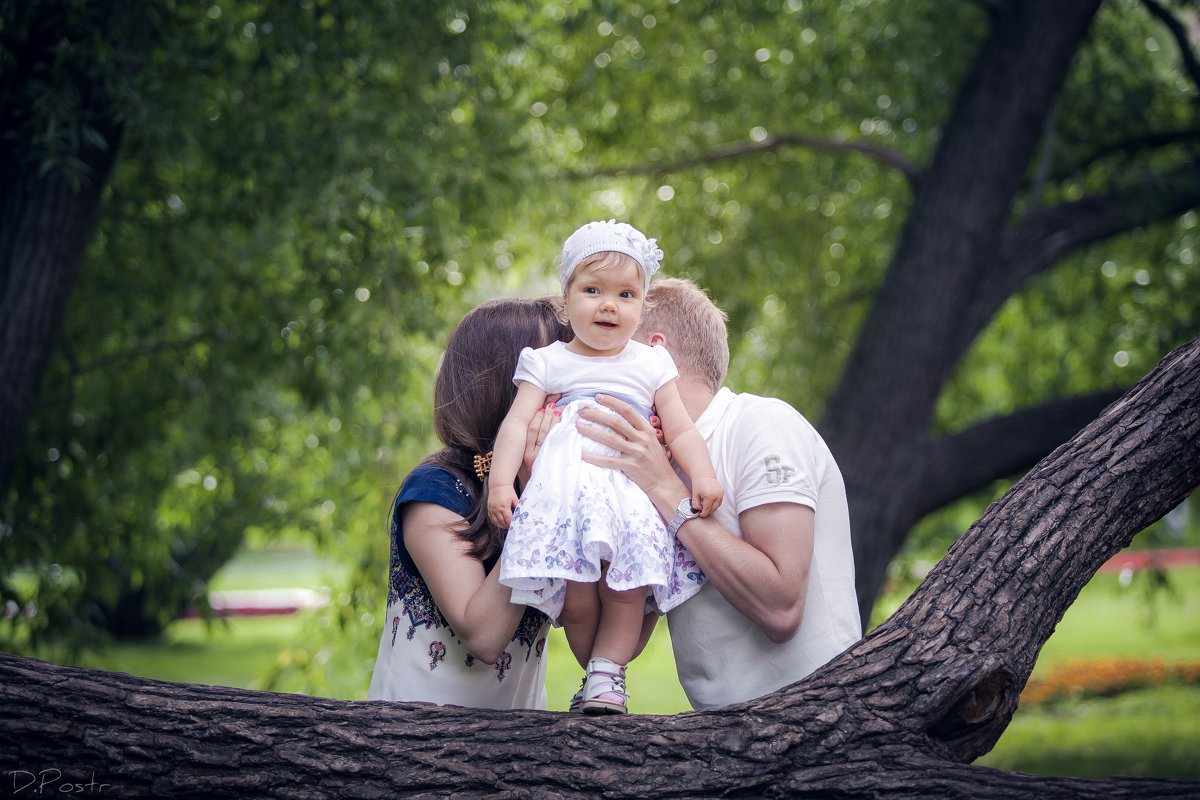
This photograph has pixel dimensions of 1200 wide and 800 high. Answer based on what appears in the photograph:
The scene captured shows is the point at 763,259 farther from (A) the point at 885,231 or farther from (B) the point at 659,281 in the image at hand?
(B) the point at 659,281

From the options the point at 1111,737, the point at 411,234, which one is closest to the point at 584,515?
the point at 411,234

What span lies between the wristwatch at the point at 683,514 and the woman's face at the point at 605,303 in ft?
1.35

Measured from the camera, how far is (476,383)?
236 centimetres

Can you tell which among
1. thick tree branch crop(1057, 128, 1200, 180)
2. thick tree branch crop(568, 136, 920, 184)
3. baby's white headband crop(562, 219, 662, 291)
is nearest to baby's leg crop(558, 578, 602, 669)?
baby's white headband crop(562, 219, 662, 291)

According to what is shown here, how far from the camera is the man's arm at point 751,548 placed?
→ 2.04 m

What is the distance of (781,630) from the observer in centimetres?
210

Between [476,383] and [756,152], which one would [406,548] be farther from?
[756,152]

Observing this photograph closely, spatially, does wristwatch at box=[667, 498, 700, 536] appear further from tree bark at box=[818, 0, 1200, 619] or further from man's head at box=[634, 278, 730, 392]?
tree bark at box=[818, 0, 1200, 619]

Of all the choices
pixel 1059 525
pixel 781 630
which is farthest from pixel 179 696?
pixel 1059 525

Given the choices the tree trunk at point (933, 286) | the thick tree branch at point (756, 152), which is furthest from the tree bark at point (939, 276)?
the thick tree branch at point (756, 152)

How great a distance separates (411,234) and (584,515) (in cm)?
282

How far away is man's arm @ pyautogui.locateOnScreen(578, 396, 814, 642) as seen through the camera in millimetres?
2043

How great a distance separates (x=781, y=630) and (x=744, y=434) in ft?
1.41

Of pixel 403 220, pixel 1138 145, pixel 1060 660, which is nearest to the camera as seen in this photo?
pixel 403 220
